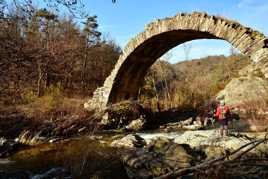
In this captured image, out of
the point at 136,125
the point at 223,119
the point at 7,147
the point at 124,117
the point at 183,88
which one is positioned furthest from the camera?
the point at 183,88

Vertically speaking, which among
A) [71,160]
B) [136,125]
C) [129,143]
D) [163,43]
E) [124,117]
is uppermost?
[163,43]

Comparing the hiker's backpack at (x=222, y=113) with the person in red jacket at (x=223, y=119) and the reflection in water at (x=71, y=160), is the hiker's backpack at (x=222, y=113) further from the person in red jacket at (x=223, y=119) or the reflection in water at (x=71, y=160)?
the reflection in water at (x=71, y=160)

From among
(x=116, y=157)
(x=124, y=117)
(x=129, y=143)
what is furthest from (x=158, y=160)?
(x=124, y=117)

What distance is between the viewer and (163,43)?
15250 mm

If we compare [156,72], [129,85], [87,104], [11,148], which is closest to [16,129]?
[11,148]

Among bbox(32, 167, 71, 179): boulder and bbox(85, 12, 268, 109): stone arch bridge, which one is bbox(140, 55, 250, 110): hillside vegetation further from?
bbox(32, 167, 71, 179): boulder

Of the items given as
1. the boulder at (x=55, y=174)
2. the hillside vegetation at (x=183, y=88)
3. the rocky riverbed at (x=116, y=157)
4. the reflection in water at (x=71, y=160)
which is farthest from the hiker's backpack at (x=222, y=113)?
the hillside vegetation at (x=183, y=88)

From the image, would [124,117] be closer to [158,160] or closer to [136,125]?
[136,125]

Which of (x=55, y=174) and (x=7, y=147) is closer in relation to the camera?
(x=55, y=174)

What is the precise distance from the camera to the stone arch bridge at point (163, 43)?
1048 centimetres

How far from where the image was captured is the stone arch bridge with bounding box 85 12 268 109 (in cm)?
1048

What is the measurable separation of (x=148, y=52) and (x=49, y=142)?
6.87 metres

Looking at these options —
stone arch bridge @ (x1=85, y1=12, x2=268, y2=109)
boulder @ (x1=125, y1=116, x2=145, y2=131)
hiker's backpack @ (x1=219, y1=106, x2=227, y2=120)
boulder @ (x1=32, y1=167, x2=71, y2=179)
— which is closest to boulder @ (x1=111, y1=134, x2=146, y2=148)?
hiker's backpack @ (x1=219, y1=106, x2=227, y2=120)

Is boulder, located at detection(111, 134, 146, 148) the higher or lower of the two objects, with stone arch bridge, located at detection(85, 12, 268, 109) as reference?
lower
